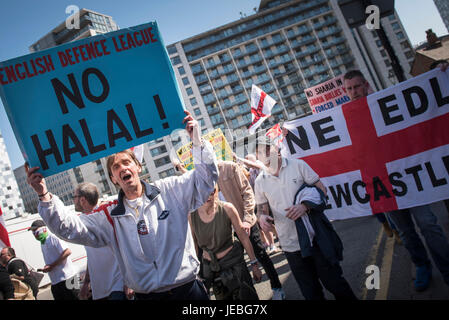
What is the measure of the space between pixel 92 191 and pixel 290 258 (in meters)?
2.47

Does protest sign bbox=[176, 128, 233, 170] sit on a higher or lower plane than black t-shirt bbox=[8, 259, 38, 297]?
higher

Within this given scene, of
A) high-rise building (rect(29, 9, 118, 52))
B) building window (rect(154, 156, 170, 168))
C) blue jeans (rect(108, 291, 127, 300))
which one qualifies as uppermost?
high-rise building (rect(29, 9, 118, 52))

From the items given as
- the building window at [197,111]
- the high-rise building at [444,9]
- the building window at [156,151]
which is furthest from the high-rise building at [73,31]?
the high-rise building at [444,9]

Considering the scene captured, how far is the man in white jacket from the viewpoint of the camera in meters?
2.03

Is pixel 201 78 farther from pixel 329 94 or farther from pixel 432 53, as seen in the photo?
pixel 329 94

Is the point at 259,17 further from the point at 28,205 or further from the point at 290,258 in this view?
the point at 28,205

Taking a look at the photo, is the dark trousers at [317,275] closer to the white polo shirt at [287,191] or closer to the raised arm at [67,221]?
the white polo shirt at [287,191]

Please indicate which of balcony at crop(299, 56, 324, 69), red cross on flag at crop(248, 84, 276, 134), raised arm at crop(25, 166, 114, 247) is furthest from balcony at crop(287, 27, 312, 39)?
raised arm at crop(25, 166, 114, 247)

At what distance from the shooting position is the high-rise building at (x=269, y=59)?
67.8 meters

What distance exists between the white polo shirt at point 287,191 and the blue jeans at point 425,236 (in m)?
1.13

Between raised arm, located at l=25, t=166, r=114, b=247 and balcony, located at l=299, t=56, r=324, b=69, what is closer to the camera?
raised arm, located at l=25, t=166, r=114, b=247

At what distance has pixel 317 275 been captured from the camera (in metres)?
3.04

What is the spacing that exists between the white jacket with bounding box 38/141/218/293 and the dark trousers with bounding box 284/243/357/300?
4.12 ft

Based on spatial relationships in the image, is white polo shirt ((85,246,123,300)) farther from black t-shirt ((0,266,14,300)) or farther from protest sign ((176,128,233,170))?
protest sign ((176,128,233,170))
